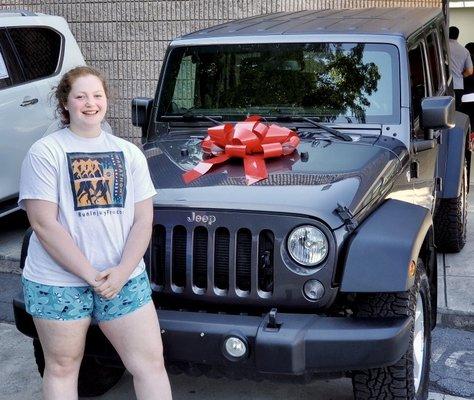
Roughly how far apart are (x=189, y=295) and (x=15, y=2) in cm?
734

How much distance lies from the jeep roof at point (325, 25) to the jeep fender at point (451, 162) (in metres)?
0.85

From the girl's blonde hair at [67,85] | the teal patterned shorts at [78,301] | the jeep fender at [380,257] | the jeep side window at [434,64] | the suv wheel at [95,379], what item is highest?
the jeep side window at [434,64]

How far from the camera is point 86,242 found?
11.1 ft

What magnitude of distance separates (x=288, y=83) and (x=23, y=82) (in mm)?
3198

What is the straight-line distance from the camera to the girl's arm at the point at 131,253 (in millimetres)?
3355

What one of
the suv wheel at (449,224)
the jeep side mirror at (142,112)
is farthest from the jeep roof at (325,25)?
the suv wheel at (449,224)

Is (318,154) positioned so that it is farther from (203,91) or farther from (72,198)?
(72,198)

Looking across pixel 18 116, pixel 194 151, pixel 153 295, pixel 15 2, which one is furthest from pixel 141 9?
pixel 153 295

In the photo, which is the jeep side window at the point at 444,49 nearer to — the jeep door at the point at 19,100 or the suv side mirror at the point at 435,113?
the suv side mirror at the point at 435,113

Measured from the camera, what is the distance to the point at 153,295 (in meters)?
3.99

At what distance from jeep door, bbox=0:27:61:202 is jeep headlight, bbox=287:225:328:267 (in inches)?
156

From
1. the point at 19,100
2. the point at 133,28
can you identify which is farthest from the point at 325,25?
the point at 133,28

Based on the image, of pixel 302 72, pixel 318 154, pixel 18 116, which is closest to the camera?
pixel 318 154

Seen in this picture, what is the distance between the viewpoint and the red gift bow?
4.24 meters
